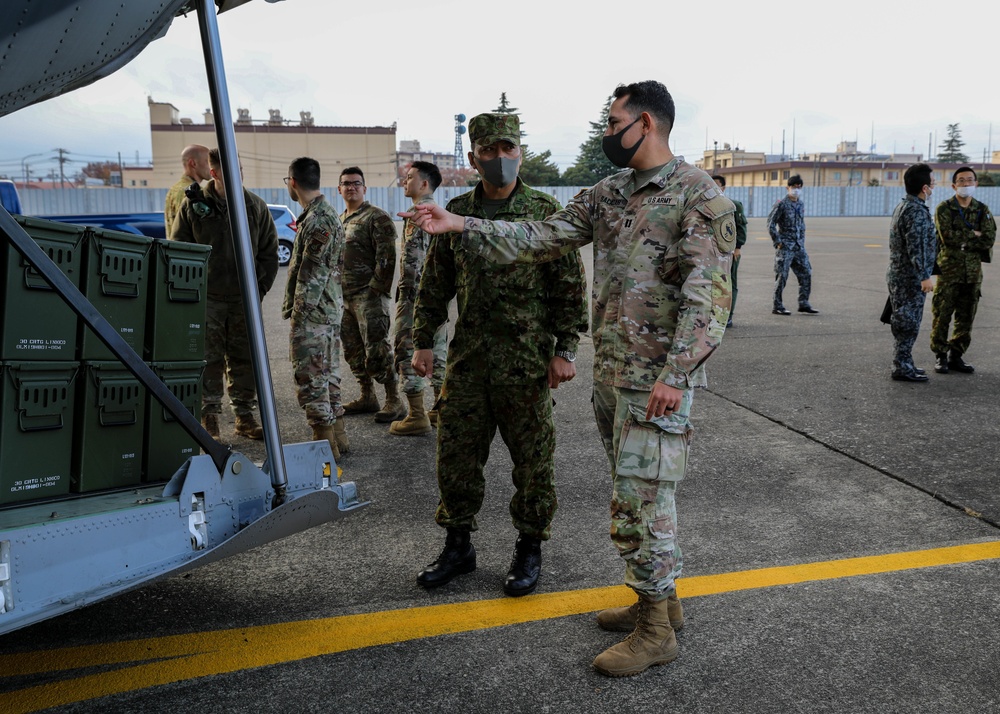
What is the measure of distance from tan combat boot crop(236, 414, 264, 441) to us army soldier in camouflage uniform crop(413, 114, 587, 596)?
2.63m

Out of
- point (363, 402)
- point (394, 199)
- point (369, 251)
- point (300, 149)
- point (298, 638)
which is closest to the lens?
point (298, 638)

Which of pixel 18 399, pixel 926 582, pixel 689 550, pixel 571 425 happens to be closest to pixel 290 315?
pixel 571 425

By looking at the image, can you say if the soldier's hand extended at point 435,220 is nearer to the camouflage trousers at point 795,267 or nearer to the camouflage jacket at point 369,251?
the camouflage jacket at point 369,251

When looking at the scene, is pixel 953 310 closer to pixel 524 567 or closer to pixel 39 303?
pixel 524 567

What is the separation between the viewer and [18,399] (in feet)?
9.73

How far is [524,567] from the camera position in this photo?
11.8ft

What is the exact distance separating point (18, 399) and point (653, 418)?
7.17ft

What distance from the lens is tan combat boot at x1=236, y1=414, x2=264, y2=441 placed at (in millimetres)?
5941

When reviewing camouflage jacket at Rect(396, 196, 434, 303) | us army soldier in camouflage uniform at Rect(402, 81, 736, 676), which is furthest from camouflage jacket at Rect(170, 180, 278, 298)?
us army soldier in camouflage uniform at Rect(402, 81, 736, 676)

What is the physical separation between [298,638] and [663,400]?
1.59 meters

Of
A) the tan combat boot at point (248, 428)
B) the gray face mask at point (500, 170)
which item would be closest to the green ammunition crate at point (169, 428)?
the gray face mask at point (500, 170)

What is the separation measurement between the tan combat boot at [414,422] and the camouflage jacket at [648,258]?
10.2 ft

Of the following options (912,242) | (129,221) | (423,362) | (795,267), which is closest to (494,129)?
(423,362)

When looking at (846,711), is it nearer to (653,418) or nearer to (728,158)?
(653,418)
